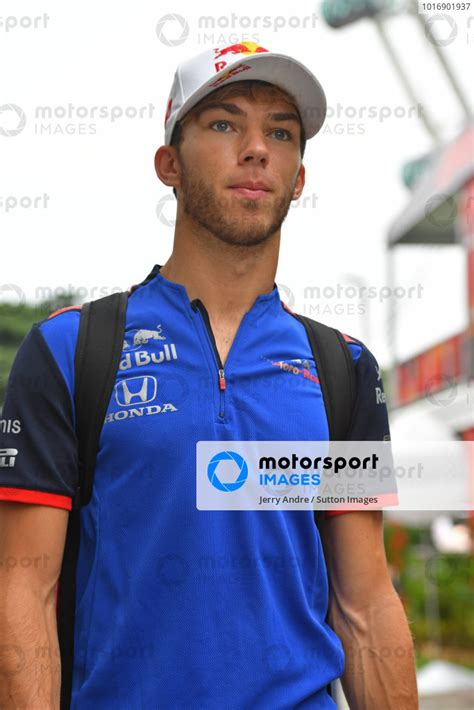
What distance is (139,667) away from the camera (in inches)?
82.7

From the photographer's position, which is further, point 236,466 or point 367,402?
point 367,402

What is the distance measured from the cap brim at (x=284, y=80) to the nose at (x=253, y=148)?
5.6 inches

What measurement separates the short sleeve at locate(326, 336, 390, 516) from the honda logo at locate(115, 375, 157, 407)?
0.51 metres

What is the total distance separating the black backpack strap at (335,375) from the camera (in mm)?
2361

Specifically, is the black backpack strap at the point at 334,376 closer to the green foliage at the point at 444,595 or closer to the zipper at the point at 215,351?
the zipper at the point at 215,351

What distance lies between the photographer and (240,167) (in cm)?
239

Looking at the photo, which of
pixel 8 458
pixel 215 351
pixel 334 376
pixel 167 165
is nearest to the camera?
pixel 8 458

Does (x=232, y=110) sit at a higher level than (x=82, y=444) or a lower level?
higher

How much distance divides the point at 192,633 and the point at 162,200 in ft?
4.79

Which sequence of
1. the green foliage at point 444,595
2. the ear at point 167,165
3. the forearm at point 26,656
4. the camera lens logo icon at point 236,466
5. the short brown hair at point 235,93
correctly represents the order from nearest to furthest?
the forearm at point 26,656 < the camera lens logo icon at point 236,466 < the short brown hair at point 235,93 < the ear at point 167,165 < the green foliage at point 444,595

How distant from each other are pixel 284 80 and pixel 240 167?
0.28 m

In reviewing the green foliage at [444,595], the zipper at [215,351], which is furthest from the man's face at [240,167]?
the green foliage at [444,595]

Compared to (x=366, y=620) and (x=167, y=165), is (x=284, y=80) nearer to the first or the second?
(x=167, y=165)

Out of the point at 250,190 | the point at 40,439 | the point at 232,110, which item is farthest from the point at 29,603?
the point at 232,110
